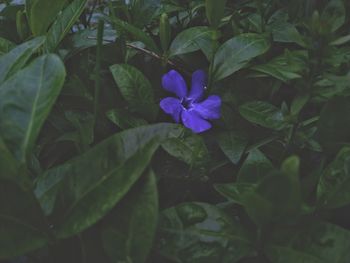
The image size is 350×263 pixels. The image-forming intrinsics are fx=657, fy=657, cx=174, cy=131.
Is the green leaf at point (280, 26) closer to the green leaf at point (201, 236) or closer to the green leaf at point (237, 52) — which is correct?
the green leaf at point (237, 52)

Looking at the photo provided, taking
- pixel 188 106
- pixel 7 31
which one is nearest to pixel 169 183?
pixel 188 106

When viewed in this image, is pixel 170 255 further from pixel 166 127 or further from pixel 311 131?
pixel 311 131

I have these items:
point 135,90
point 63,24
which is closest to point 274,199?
point 135,90

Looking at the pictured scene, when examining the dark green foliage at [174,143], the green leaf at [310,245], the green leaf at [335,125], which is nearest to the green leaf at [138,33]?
the dark green foliage at [174,143]

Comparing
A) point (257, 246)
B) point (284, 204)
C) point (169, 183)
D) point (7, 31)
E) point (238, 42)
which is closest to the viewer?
point (284, 204)

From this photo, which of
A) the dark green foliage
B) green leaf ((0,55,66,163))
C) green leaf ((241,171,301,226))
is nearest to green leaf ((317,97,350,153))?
the dark green foliage

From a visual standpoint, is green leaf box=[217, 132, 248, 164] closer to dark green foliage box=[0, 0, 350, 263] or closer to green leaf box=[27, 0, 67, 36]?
dark green foliage box=[0, 0, 350, 263]
